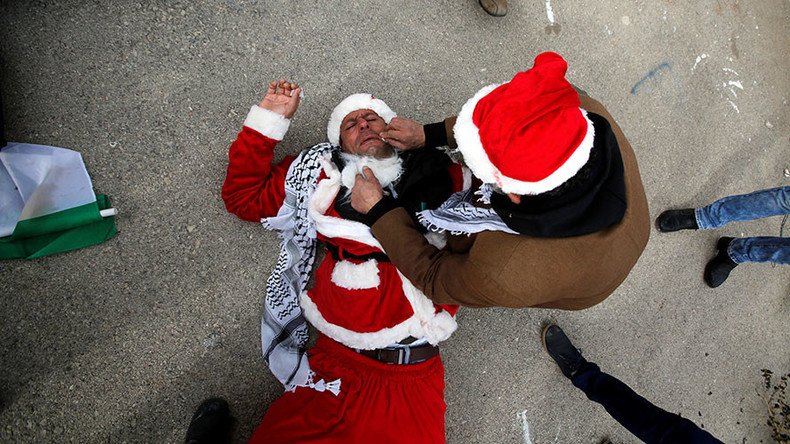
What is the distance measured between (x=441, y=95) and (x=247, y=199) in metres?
1.34

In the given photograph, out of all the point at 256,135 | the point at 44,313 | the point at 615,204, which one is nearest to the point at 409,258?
the point at 615,204

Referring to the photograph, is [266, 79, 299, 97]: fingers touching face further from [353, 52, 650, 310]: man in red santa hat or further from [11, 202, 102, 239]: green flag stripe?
[11, 202, 102, 239]: green flag stripe

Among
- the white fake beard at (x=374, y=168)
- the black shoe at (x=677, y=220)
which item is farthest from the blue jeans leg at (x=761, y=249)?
the white fake beard at (x=374, y=168)

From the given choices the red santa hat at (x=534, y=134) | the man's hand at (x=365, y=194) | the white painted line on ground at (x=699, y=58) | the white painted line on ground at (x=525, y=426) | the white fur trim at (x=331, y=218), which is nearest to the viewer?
the red santa hat at (x=534, y=134)

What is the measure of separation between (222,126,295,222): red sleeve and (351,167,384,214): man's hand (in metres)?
0.42

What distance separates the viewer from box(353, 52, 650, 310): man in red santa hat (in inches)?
50.7

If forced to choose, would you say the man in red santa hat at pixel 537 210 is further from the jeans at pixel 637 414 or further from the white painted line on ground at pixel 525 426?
the white painted line on ground at pixel 525 426

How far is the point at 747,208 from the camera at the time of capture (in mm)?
2836

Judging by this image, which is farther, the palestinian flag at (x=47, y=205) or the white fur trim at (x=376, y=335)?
the white fur trim at (x=376, y=335)

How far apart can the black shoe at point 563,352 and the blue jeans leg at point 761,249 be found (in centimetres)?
133

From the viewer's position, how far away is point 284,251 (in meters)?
2.30

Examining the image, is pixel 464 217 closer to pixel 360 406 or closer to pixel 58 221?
pixel 360 406

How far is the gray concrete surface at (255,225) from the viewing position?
2.04 m

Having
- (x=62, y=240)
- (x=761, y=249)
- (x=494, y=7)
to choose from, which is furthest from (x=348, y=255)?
(x=761, y=249)
